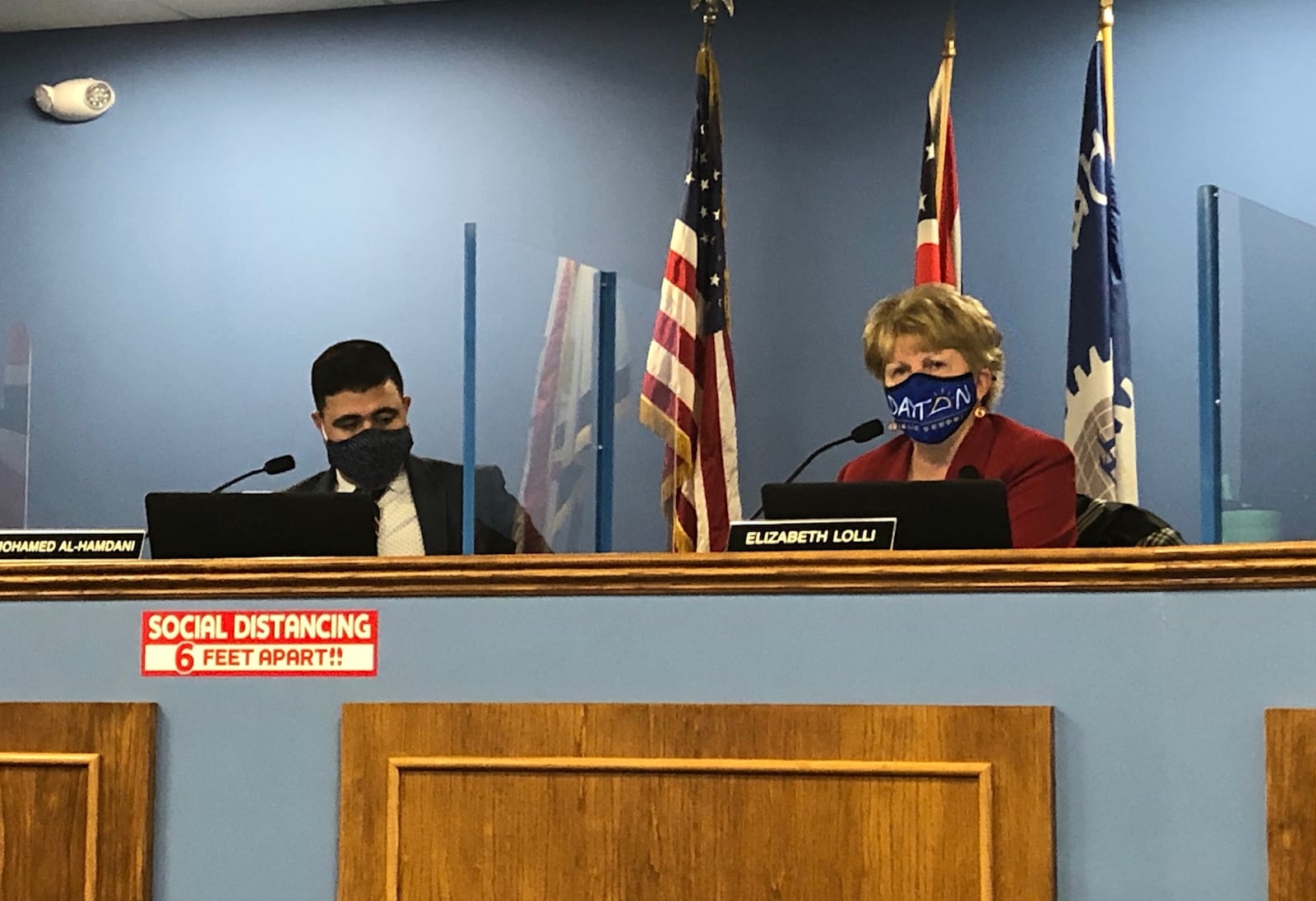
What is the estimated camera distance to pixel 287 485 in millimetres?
4125

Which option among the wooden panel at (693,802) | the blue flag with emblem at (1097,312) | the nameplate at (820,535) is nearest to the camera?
the wooden panel at (693,802)

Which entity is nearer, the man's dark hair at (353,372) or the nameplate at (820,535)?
the nameplate at (820,535)

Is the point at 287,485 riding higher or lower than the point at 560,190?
lower

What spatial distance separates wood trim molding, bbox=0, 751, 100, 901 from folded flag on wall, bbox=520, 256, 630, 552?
3.26 feet

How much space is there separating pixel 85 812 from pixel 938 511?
970 millimetres

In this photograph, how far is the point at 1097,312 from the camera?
3590 millimetres

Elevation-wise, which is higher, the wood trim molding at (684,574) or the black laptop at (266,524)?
the black laptop at (266,524)

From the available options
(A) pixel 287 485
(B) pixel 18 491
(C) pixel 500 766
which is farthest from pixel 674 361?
(C) pixel 500 766

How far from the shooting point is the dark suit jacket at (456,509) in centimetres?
253

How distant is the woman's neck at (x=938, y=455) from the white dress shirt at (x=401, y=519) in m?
0.81

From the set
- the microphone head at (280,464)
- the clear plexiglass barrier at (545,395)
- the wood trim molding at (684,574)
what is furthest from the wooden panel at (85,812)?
the clear plexiglass barrier at (545,395)

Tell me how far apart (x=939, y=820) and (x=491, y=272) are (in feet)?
3.96

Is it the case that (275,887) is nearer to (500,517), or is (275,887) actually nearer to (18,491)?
(500,517)

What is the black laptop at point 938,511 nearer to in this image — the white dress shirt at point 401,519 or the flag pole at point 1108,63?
the white dress shirt at point 401,519
